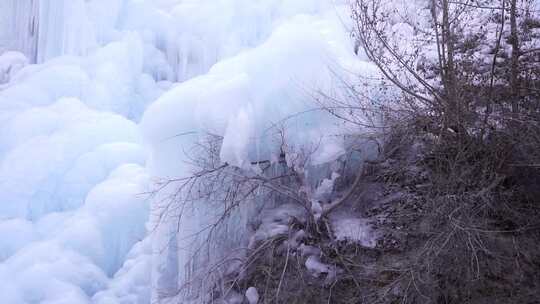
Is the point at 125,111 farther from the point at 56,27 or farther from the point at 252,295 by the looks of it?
the point at 252,295

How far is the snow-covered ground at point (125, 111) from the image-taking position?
5781 millimetres

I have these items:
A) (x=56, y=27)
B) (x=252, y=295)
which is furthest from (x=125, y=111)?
(x=252, y=295)

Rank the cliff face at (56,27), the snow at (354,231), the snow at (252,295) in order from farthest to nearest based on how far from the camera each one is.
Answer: the cliff face at (56,27) → the snow at (354,231) → the snow at (252,295)

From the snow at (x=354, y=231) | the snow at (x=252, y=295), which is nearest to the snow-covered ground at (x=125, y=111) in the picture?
the snow at (x=354, y=231)

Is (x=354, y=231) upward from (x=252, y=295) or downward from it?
upward

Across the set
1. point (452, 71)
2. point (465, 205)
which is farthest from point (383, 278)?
point (452, 71)

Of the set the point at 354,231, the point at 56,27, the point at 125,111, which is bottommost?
the point at 354,231

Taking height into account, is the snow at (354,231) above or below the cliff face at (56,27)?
below

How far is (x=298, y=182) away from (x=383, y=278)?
4.13 ft

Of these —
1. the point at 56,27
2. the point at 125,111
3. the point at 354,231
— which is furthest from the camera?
the point at 56,27

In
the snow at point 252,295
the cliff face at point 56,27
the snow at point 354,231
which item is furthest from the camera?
the cliff face at point 56,27

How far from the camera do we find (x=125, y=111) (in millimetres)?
10898

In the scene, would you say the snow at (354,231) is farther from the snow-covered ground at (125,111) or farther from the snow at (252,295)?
the snow at (252,295)

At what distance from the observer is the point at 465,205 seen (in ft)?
16.4
